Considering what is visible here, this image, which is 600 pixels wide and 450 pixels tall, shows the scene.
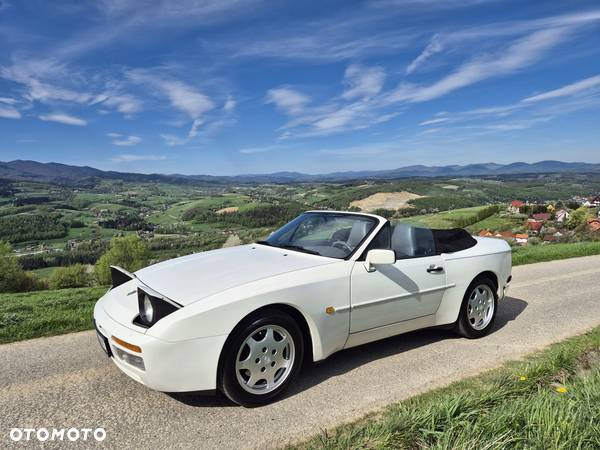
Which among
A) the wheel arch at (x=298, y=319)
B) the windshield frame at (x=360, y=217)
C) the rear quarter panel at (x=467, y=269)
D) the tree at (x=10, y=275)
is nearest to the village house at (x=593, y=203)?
the rear quarter panel at (x=467, y=269)

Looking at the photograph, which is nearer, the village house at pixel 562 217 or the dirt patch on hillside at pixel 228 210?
the village house at pixel 562 217

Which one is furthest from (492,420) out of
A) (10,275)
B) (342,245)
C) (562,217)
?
(562,217)

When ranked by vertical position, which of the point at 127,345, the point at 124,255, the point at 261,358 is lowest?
the point at 124,255

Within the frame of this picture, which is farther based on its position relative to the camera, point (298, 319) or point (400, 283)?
point (400, 283)

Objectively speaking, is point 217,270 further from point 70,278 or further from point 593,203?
point 593,203

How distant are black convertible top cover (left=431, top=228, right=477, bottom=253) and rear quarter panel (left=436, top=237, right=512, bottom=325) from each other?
74 mm

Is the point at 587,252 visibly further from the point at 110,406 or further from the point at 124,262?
the point at 124,262

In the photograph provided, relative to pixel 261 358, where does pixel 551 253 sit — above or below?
below

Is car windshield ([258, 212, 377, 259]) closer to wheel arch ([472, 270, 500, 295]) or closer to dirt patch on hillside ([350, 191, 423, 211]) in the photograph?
wheel arch ([472, 270, 500, 295])

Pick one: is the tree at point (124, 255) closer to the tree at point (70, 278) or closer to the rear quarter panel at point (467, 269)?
the tree at point (70, 278)

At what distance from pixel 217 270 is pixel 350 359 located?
167cm

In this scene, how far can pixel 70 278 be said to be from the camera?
37938 mm

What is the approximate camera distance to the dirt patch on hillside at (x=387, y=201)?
239 ft

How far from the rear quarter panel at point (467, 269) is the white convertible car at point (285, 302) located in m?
0.02
